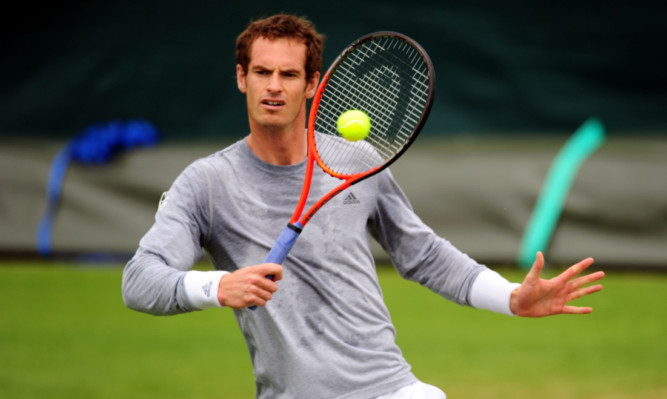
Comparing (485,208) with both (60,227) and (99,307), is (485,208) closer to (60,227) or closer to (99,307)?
(99,307)

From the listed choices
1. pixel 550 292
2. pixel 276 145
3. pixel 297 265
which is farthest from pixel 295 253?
pixel 550 292

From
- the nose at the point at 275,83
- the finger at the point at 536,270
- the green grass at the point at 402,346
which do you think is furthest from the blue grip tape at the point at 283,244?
the green grass at the point at 402,346

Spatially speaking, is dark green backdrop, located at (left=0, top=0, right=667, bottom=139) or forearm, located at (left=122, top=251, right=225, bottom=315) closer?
forearm, located at (left=122, top=251, right=225, bottom=315)

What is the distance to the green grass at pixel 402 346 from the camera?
489cm

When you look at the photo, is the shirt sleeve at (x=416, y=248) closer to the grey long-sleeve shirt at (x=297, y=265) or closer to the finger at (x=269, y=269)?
the grey long-sleeve shirt at (x=297, y=265)

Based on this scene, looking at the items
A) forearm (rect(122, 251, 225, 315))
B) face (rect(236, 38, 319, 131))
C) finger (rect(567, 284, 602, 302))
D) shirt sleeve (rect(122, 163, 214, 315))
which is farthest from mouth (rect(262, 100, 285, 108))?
finger (rect(567, 284, 602, 302))

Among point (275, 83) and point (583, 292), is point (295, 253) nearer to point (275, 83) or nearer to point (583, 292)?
point (275, 83)

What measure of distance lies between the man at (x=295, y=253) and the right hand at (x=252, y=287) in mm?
256

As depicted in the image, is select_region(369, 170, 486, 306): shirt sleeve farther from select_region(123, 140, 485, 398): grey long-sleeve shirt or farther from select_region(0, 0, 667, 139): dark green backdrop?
select_region(0, 0, 667, 139): dark green backdrop

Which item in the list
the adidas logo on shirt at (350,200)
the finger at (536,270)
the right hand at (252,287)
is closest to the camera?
the right hand at (252,287)

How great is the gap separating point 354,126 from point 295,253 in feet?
1.64

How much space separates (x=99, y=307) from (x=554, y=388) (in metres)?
3.16

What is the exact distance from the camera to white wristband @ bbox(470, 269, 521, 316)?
2.79 metres

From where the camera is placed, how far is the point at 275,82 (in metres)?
→ 2.73
